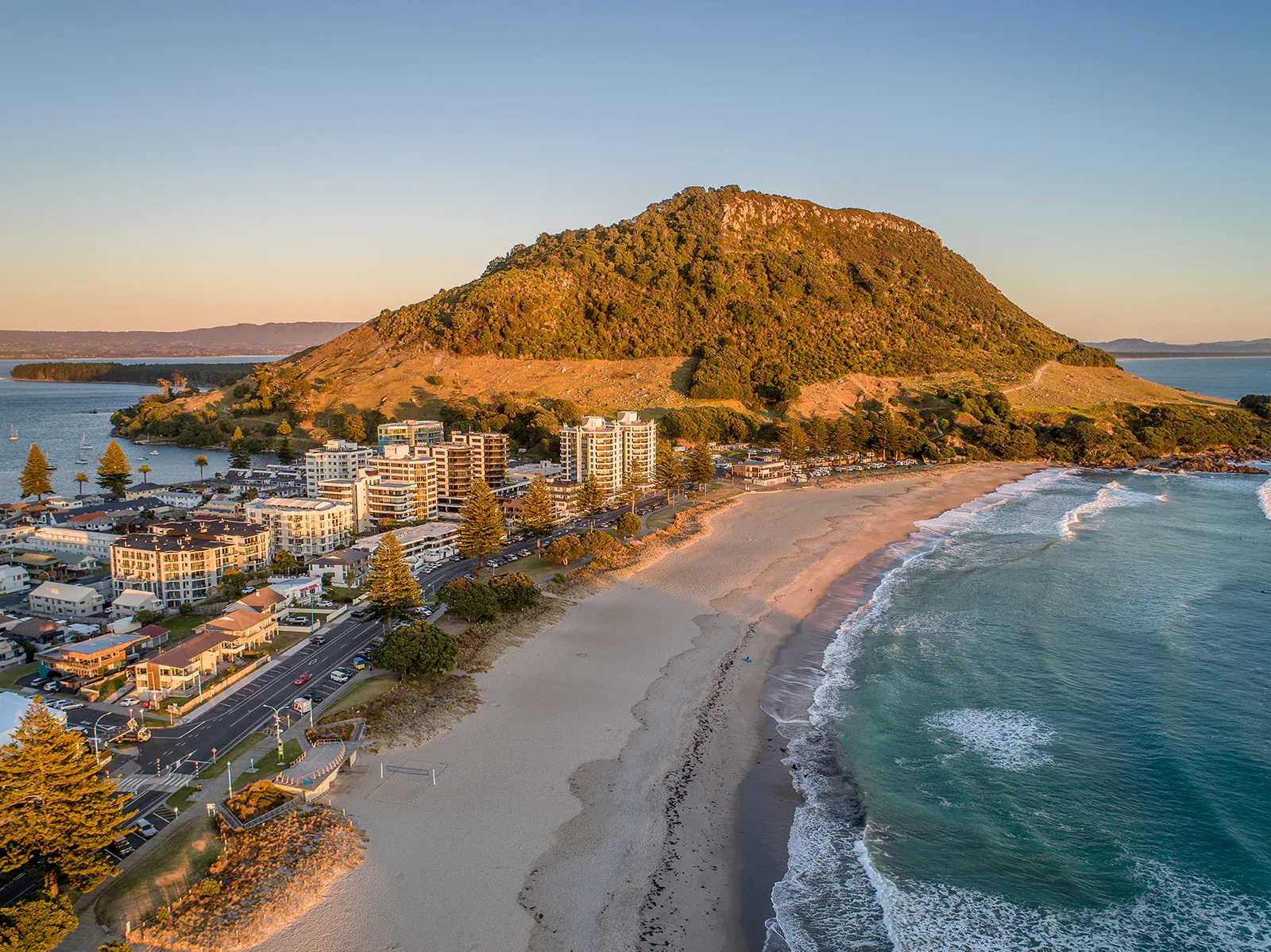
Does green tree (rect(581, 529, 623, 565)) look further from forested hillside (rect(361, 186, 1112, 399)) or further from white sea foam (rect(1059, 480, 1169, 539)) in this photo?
forested hillside (rect(361, 186, 1112, 399))

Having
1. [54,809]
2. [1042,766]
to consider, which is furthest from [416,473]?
[1042,766]

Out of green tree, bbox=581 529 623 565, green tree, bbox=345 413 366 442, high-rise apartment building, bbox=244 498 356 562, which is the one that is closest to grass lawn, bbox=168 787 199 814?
green tree, bbox=581 529 623 565

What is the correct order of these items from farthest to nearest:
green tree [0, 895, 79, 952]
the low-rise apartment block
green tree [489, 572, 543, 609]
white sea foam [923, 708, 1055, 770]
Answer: green tree [489, 572, 543, 609] → the low-rise apartment block → white sea foam [923, 708, 1055, 770] → green tree [0, 895, 79, 952]

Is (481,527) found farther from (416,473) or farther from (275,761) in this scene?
(275,761)

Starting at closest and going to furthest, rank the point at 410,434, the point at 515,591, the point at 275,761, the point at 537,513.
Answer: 1. the point at 275,761
2. the point at 515,591
3. the point at 537,513
4. the point at 410,434

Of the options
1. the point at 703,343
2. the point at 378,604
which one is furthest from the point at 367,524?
the point at 703,343
